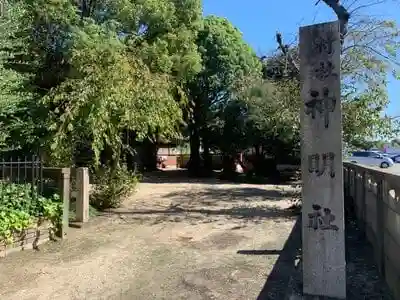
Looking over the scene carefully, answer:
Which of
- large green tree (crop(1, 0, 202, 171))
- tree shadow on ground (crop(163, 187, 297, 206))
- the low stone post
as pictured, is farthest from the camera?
tree shadow on ground (crop(163, 187, 297, 206))

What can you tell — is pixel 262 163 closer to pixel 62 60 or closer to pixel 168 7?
pixel 168 7

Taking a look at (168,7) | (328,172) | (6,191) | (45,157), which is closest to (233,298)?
(328,172)

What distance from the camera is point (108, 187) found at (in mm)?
10461

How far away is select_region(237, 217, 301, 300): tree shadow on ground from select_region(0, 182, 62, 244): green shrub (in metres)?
3.19

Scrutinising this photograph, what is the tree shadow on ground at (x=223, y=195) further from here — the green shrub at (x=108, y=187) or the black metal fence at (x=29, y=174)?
the black metal fence at (x=29, y=174)

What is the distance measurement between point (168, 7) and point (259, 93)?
7.56m

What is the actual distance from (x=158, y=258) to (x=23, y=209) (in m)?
2.31

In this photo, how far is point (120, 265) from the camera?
6129 mm

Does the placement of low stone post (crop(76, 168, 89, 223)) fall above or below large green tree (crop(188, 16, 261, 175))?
below

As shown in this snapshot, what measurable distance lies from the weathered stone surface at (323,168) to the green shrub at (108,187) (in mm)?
6422

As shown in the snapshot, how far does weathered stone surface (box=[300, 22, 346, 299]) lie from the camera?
4719 mm

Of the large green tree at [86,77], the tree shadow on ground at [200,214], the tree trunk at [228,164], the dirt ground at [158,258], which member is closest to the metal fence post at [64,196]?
the dirt ground at [158,258]

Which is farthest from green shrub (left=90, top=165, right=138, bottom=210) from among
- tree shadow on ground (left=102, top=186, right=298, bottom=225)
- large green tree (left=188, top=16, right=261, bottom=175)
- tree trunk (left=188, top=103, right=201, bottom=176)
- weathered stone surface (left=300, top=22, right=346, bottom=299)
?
tree trunk (left=188, top=103, right=201, bottom=176)

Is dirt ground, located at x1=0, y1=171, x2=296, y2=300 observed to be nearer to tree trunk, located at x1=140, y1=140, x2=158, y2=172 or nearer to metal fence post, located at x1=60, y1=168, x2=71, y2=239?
metal fence post, located at x1=60, y1=168, x2=71, y2=239
